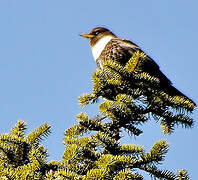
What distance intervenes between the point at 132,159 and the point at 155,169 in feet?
0.47

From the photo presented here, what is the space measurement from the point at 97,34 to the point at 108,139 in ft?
11.5

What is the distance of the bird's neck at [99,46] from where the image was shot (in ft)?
14.8

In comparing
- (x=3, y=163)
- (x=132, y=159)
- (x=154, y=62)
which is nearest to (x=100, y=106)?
(x=132, y=159)

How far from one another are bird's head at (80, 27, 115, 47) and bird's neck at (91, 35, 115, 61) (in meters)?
0.10

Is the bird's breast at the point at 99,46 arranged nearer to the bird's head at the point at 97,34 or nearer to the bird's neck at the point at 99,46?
the bird's neck at the point at 99,46

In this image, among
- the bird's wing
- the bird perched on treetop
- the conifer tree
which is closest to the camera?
the conifer tree

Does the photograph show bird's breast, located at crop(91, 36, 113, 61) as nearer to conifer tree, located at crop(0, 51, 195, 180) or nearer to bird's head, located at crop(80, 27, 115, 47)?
Result: bird's head, located at crop(80, 27, 115, 47)

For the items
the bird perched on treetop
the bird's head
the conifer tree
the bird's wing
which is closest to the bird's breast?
the bird perched on treetop

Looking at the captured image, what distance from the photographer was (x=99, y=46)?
4695mm

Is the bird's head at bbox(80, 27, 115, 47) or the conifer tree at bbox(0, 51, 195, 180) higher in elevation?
the bird's head at bbox(80, 27, 115, 47)

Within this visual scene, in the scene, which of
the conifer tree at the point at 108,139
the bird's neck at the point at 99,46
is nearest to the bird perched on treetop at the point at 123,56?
the bird's neck at the point at 99,46

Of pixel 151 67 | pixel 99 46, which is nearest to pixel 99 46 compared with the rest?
pixel 99 46

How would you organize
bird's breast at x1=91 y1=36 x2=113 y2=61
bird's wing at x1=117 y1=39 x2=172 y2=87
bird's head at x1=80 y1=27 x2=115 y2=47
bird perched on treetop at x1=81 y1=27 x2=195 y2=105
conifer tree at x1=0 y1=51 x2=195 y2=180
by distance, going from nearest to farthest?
1. conifer tree at x1=0 y1=51 x2=195 y2=180
2. bird perched on treetop at x1=81 y1=27 x2=195 y2=105
3. bird's wing at x1=117 y1=39 x2=172 y2=87
4. bird's breast at x1=91 y1=36 x2=113 y2=61
5. bird's head at x1=80 y1=27 x2=115 y2=47

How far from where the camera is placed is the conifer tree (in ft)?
5.66
